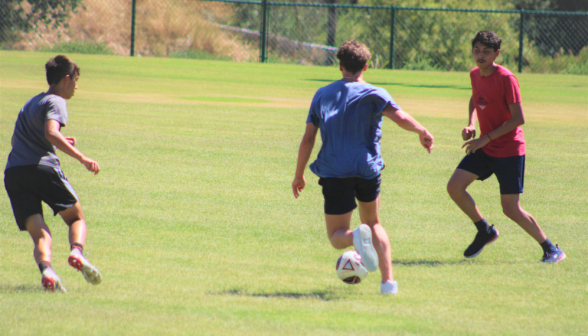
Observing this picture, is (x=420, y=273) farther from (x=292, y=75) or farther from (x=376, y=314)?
(x=292, y=75)

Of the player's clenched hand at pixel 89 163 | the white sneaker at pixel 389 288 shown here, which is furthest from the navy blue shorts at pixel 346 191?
the player's clenched hand at pixel 89 163

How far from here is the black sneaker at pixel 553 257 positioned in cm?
602

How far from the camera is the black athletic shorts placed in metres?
4.96

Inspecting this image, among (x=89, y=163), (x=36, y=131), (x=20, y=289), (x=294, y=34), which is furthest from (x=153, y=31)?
(x=20, y=289)

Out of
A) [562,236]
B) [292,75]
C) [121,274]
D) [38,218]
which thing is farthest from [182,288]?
[292,75]

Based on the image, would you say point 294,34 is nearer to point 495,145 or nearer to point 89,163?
point 495,145

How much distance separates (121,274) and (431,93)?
699 inches

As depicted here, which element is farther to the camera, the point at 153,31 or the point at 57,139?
the point at 153,31

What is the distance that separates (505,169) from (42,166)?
3687 millimetres

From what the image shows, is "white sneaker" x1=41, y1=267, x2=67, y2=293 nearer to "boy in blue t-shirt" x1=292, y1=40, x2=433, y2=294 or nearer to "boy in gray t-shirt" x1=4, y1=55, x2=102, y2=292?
"boy in gray t-shirt" x1=4, y1=55, x2=102, y2=292

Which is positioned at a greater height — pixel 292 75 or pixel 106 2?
pixel 106 2

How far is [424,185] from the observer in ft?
31.4

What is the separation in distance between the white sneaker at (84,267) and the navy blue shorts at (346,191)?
5.33 feet

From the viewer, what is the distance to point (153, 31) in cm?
3784
